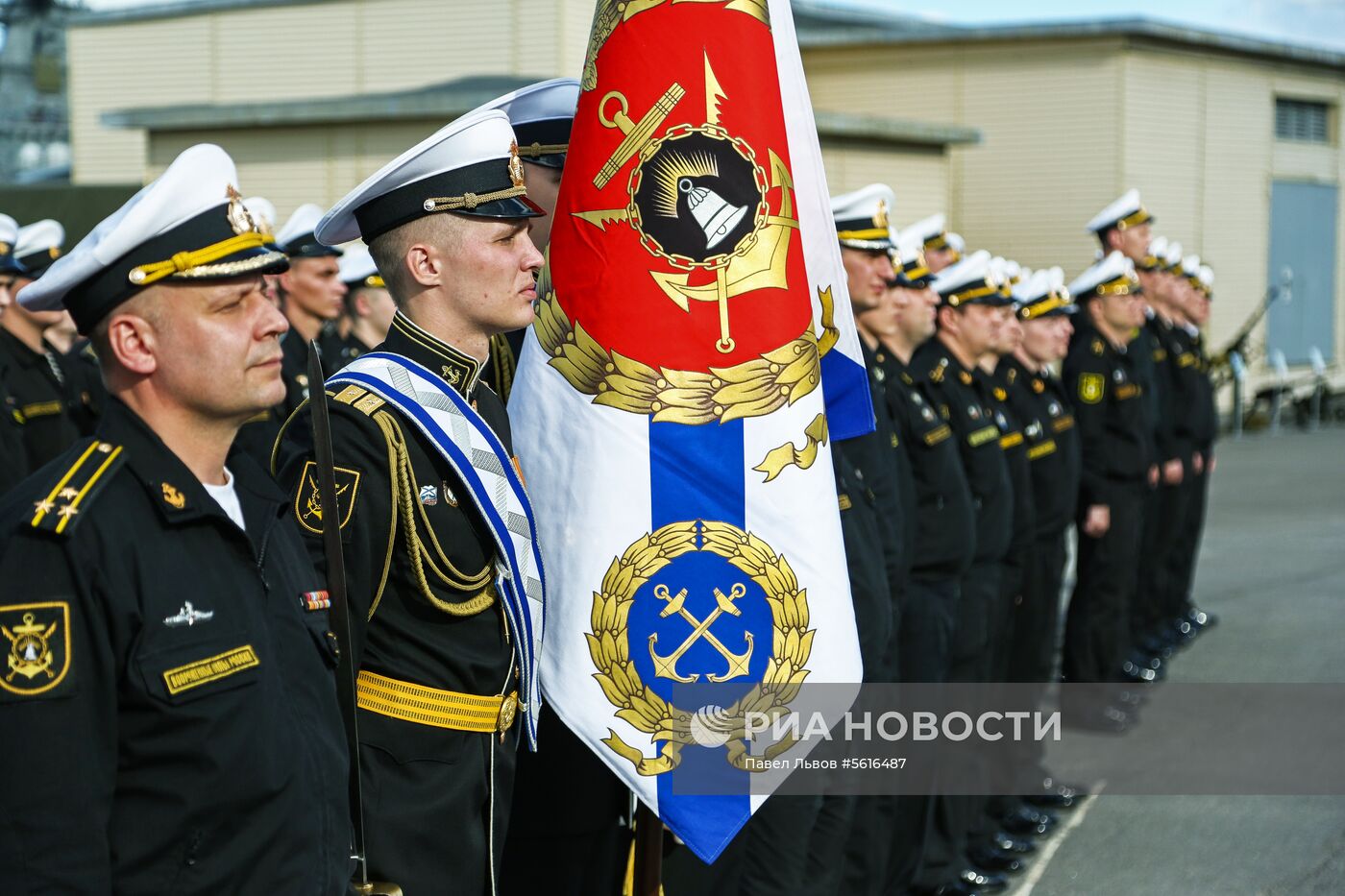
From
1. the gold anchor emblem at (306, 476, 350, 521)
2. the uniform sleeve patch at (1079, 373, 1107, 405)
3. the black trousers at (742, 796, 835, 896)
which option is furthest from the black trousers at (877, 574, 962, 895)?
the uniform sleeve patch at (1079, 373, 1107, 405)

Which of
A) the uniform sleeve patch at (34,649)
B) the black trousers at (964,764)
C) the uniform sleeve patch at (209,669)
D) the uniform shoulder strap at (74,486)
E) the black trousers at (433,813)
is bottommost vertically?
the black trousers at (964,764)

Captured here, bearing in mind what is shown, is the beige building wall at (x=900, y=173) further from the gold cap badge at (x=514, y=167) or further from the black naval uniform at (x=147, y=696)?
the black naval uniform at (x=147, y=696)

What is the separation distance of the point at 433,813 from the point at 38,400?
204 inches

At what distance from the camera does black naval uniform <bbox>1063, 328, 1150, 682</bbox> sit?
8.30 meters

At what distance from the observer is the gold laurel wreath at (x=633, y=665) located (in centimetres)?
334

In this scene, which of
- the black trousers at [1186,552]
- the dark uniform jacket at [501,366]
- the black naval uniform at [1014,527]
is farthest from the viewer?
the black trousers at [1186,552]

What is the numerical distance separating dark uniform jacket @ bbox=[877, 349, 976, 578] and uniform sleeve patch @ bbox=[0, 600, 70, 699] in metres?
3.79

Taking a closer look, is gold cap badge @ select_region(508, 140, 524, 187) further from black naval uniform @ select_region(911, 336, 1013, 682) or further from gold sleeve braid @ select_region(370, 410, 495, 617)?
black naval uniform @ select_region(911, 336, 1013, 682)

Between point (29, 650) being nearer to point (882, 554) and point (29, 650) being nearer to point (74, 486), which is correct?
point (74, 486)

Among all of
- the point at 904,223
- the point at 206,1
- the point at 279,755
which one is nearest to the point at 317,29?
the point at 206,1

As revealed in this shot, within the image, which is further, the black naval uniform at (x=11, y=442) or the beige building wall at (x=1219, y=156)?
the beige building wall at (x=1219, y=156)

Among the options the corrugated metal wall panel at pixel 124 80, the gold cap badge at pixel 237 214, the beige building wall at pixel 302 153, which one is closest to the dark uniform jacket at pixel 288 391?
the gold cap badge at pixel 237 214

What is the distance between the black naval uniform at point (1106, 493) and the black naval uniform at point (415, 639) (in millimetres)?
5795

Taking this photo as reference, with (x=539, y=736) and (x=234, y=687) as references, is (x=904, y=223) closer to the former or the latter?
(x=539, y=736)
